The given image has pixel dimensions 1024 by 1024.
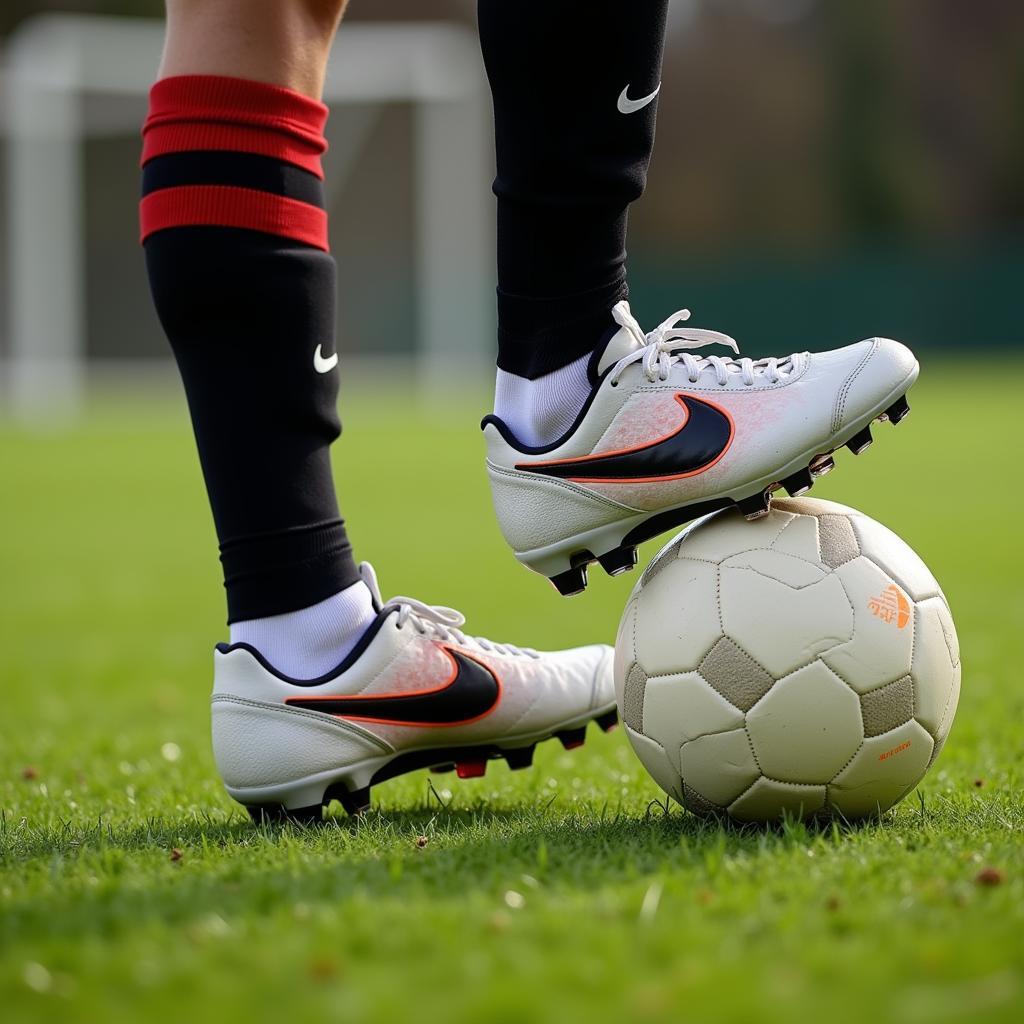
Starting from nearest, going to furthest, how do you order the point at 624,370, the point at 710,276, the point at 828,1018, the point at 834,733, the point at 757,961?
the point at 828,1018 < the point at 757,961 < the point at 834,733 < the point at 624,370 < the point at 710,276

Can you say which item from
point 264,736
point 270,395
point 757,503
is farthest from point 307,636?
point 757,503

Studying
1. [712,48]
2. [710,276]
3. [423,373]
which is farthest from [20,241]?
[712,48]

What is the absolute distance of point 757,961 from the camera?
149cm

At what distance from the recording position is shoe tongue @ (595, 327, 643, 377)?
2391 millimetres

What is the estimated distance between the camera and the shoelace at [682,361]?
2361mm

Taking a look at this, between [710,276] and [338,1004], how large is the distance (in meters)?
29.5

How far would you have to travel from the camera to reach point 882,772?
217cm

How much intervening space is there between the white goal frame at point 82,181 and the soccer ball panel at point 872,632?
1754cm

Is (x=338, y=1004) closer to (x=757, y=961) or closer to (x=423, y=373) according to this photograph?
(x=757, y=961)

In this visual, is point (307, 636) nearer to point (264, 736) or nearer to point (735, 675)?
point (264, 736)

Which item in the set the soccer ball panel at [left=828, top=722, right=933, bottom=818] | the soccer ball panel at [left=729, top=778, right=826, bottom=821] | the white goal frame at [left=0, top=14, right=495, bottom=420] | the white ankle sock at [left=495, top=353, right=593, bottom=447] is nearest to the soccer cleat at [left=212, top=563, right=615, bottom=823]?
the white ankle sock at [left=495, top=353, right=593, bottom=447]

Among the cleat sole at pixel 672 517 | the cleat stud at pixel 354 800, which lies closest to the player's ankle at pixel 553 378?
the cleat sole at pixel 672 517

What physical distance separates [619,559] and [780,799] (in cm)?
47

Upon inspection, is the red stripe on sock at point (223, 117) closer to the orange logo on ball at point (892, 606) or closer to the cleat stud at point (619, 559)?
the cleat stud at point (619, 559)
